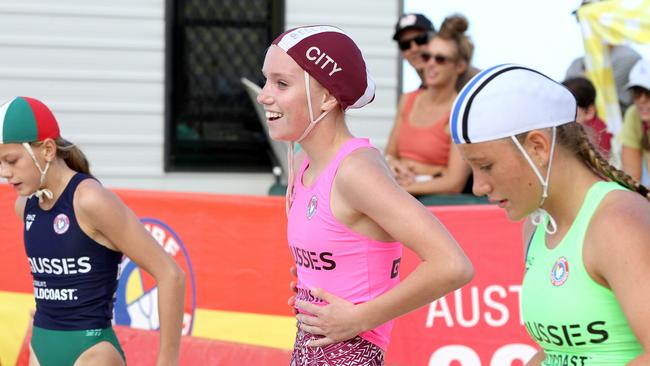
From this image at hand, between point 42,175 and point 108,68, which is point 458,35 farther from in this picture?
point 108,68

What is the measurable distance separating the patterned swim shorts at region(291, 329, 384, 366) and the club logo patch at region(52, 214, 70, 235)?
1.35m

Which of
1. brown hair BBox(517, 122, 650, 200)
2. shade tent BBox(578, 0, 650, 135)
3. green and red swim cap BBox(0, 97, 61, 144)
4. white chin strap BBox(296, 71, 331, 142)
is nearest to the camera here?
brown hair BBox(517, 122, 650, 200)

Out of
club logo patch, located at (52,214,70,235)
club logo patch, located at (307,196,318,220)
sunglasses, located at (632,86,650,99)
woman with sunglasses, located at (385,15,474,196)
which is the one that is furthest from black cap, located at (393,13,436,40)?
club logo patch, located at (307,196,318,220)

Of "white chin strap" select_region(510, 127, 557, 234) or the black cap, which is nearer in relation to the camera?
"white chin strap" select_region(510, 127, 557, 234)

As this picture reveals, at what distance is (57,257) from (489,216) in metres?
2.40

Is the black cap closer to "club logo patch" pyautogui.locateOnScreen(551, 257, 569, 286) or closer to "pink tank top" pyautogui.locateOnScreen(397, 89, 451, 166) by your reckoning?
"pink tank top" pyautogui.locateOnScreen(397, 89, 451, 166)

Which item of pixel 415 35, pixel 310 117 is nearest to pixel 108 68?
pixel 415 35

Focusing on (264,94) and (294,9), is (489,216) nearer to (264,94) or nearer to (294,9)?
(264,94)

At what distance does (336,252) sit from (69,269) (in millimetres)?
1491

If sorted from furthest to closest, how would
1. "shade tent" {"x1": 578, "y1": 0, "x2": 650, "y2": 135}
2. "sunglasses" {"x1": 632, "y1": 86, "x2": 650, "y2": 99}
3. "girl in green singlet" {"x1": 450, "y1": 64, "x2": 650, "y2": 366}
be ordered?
"shade tent" {"x1": 578, "y1": 0, "x2": 650, "y2": 135} → "sunglasses" {"x1": 632, "y1": 86, "x2": 650, "y2": 99} → "girl in green singlet" {"x1": 450, "y1": 64, "x2": 650, "y2": 366}

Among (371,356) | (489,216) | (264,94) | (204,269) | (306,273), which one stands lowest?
(204,269)

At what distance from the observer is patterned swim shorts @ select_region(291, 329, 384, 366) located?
2924mm

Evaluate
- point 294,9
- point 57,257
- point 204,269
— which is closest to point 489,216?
point 204,269

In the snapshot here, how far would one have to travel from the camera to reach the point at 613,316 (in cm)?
245
